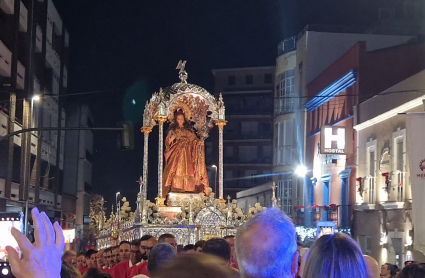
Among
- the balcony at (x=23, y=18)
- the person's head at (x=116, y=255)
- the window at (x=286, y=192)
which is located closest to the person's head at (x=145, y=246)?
the person's head at (x=116, y=255)

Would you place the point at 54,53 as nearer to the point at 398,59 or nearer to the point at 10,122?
the point at 10,122

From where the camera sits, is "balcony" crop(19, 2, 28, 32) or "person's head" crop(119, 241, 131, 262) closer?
"person's head" crop(119, 241, 131, 262)

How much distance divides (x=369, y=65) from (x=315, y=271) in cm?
2935

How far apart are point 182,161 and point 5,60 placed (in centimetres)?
1218

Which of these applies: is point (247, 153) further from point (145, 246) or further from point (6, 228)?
point (145, 246)

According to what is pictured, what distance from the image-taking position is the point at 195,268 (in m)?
2.26

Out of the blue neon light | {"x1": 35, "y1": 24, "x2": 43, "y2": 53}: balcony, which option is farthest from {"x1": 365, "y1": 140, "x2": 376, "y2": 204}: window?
{"x1": 35, "y1": 24, "x2": 43, "y2": 53}: balcony

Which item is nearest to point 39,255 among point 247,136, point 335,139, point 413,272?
point 413,272

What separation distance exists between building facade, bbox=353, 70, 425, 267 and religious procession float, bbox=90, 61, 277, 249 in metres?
7.17

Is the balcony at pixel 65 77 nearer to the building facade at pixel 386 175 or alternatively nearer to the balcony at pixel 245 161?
the building facade at pixel 386 175

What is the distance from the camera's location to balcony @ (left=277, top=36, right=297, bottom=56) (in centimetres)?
4525

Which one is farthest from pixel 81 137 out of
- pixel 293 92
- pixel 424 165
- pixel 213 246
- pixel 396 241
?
pixel 213 246

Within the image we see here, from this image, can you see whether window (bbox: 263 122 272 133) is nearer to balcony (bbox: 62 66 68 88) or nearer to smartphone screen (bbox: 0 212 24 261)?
balcony (bbox: 62 66 68 88)

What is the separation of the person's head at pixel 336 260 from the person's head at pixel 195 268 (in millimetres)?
1085
